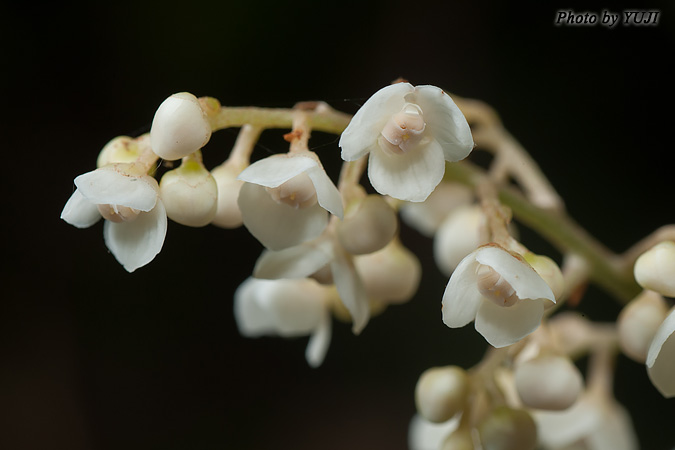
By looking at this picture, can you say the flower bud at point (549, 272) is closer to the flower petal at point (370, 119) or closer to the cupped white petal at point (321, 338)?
the flower petal at point (370, 119)

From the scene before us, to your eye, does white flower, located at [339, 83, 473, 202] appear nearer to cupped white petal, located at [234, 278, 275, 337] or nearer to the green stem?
the green stem

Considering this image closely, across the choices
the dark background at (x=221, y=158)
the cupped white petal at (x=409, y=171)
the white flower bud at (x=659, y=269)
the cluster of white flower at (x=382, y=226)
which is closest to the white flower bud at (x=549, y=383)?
the cluster of white flower at (x=382, y=226)

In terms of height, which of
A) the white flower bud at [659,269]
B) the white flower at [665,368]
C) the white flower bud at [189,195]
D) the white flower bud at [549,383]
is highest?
the white flower bud at [189,195]

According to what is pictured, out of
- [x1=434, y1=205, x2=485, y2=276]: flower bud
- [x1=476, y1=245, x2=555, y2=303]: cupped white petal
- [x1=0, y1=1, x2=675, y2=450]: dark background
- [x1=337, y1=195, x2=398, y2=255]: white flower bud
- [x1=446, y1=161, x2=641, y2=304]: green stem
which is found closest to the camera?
[x1=476, y1=245, x2=555, y2=303]: cupped white petal

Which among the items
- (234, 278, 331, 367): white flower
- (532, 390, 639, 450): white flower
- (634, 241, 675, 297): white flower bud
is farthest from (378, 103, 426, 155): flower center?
(532, 390, 639, 450): white flower

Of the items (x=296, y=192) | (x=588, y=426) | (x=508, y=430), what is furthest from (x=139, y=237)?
(x=588, y=426)

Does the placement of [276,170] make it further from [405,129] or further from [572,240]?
[572,240]
